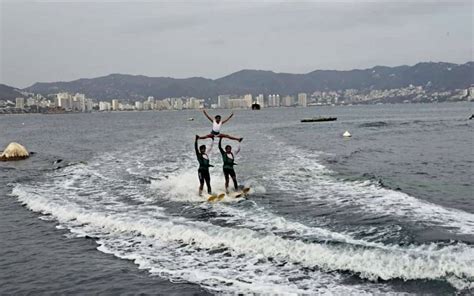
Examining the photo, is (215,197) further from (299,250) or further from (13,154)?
(13,154)

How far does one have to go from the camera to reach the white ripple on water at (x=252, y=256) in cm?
1060

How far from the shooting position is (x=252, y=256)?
12445 mm

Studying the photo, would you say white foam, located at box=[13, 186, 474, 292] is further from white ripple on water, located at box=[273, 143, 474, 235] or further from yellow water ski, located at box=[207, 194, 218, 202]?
yellow water ski, located at box=[207, 194, 218, 202]

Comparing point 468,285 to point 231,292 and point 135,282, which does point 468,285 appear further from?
point 135,282

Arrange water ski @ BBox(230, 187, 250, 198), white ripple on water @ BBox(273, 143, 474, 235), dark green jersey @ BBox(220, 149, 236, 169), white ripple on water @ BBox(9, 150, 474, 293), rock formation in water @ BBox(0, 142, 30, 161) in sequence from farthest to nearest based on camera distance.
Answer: rock formation in water @ BBox(0, 142, 30, 161)
dark green jersey @ BBox(220, 149, 236, 169)
water ski @ BBox(230, 187, 250, 198)
white ripple on water @ BBox(273, 143, 474, 235)
white ripple on water @ BBox(9, 150, 474, 293)

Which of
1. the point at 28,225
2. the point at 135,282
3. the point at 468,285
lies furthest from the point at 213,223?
the point at 468,285

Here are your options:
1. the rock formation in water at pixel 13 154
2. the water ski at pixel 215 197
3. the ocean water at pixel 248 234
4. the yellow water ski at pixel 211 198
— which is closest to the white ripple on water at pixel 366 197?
the ocean water at pixel 248 234

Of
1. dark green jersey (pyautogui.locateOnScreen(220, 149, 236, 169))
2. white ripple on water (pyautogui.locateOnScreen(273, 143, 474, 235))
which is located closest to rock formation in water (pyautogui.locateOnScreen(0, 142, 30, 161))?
white ripple on water (pyautogui.locateOnScreen(273, 143, 474, 235))

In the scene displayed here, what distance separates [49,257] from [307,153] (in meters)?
26.2

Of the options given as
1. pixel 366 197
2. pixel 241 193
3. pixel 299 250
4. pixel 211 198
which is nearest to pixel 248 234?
pixel 299 250

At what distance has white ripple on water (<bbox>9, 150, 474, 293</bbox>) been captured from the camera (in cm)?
1060

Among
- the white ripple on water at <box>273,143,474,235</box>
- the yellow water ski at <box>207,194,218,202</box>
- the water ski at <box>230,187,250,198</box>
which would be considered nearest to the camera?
the white ripple on water at <box>273,143,474,235</box>

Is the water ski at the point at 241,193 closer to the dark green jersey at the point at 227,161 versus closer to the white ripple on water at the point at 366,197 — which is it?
the dark green jersey at the point at 227,161

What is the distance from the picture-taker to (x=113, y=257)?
42.4ft
